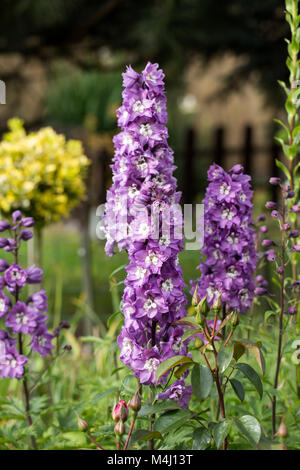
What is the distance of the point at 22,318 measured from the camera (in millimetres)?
1598

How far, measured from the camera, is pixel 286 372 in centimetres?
220

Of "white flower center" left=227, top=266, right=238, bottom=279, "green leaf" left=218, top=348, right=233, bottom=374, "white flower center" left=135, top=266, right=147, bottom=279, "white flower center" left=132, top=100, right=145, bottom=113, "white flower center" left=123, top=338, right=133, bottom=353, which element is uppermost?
"white flower center" left=132, top=100, right=145, bottom=113

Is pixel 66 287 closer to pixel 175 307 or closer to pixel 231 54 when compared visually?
pixel 231 54

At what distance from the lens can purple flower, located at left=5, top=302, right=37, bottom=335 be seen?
1578 mm

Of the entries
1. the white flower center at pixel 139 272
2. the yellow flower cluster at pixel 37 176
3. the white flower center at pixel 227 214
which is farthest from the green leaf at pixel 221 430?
the yellow flower cluster at pixel 37 176

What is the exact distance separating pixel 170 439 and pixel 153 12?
4.71m

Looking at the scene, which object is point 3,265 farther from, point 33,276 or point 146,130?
point 146,130

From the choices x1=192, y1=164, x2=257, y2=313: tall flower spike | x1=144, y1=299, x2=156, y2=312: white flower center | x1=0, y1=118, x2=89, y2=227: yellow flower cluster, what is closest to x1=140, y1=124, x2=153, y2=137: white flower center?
x1=192, y1=164, x2=257, y2=313: tall flower spike

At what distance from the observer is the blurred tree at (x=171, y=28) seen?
17.0ft

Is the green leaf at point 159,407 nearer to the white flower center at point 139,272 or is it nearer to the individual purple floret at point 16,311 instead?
the white flower center at point 139,272

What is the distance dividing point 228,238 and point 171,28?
4.16 meters

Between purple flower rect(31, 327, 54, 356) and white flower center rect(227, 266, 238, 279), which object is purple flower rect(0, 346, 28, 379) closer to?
purple flower rect(31, 327, 54, 356)

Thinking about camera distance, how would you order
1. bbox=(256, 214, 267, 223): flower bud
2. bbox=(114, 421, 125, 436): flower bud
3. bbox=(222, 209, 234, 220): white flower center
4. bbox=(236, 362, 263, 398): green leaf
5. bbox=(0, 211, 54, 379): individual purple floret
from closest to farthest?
bbox=(114, 421, 125, 436): flower bud, bbox=(236, 362, 263, 398): green leaf, bbox=(222, 209, 234, 220): white flower center, bbox=(0, 211, 54, 379): individual purple floret, bbox=(256, 214, 267, 223): flower bud
